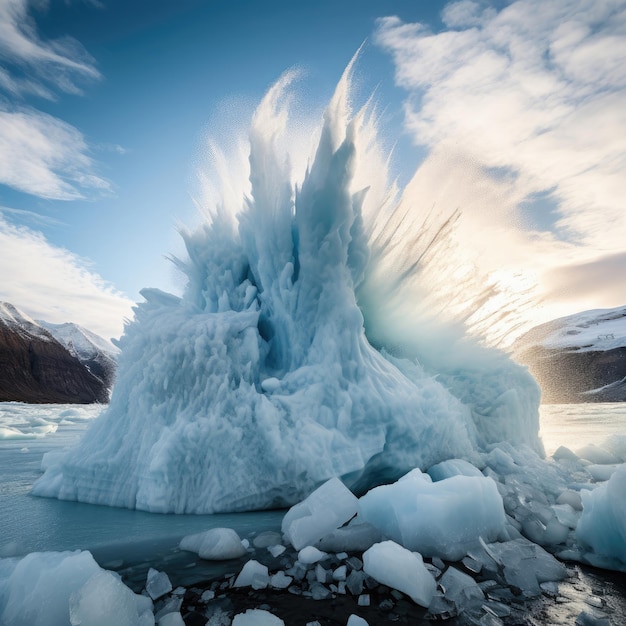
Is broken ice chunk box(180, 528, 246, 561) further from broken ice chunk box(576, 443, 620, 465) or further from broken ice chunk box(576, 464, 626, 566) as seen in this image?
broken ice chunk box(576, 443, 620, 465)

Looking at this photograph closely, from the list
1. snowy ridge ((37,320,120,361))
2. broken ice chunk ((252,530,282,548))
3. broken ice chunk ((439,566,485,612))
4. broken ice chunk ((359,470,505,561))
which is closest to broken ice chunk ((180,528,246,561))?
broken ice chunk ((252,530,282,548))

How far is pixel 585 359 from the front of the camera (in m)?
53.5

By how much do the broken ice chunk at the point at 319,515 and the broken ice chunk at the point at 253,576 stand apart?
39 cm

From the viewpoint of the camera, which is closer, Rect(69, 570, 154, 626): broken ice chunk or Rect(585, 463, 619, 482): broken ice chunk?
Rect(69, 570, 154, 626): broken ice chunk

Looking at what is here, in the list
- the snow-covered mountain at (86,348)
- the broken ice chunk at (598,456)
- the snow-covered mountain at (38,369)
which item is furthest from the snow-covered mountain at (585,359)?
the snow-covered mountain at (86,348)

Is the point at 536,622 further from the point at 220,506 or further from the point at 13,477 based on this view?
the point at 13,477

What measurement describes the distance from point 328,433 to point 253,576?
1.79m

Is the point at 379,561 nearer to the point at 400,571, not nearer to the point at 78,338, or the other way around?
the point at 400,571

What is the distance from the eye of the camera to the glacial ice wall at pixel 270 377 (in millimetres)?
3672

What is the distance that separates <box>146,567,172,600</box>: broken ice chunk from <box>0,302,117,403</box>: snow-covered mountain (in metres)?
64.0

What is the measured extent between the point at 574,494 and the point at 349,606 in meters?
2.90

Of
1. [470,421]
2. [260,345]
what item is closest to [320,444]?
[260,345]

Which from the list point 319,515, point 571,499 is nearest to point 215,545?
point 319,515

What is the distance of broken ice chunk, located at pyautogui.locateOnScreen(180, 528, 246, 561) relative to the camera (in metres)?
2.49
